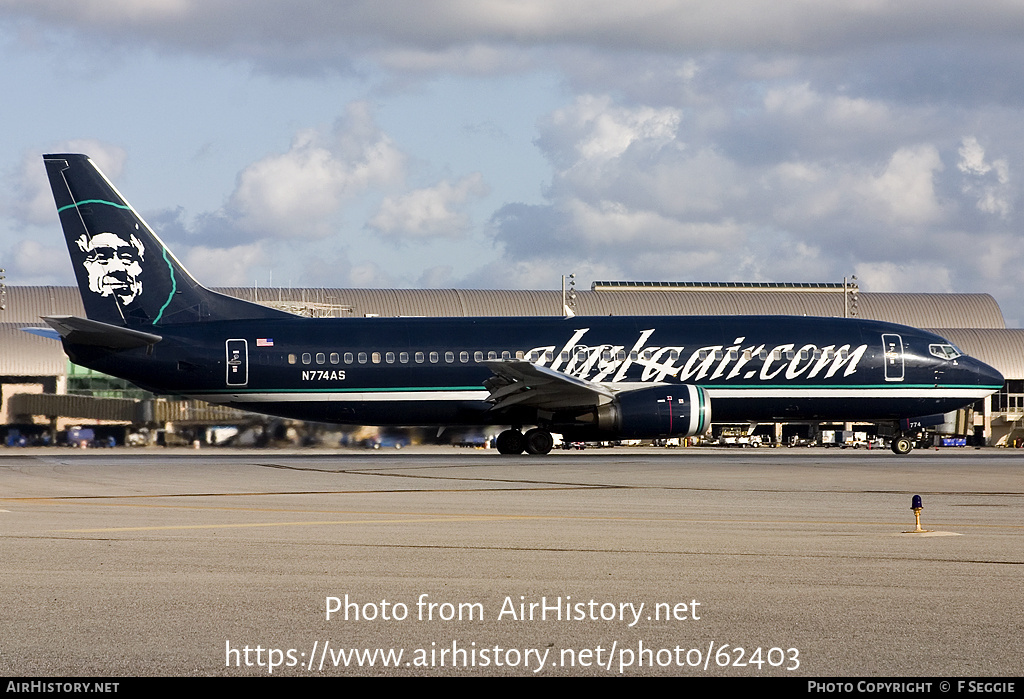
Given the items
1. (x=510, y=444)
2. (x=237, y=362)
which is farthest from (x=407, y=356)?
(x=237, y=362)

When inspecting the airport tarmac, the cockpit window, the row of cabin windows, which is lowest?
the airport tarmac

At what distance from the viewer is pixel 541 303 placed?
82312 mm

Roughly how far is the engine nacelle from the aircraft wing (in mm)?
864

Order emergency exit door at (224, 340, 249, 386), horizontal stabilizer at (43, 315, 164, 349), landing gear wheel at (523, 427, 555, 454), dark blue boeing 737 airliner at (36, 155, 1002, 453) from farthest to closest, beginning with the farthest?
1. landing gear wheel at (523, 427, 555, 454)
2. emergency exit door at (224, 340, 249, 386)
3. dark blue boeing 737 airliner at (36, 155, 1002, 453)
4. horizontal stabilizer at (43, 315, 164, 349)

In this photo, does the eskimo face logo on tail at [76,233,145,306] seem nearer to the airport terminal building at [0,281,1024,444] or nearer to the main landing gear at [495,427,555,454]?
the main landing gear at [495,427,555,454]

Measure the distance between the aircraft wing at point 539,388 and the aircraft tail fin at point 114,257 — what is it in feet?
33.8

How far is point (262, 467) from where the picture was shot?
3241 centimetres

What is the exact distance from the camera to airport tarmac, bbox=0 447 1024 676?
320 inches

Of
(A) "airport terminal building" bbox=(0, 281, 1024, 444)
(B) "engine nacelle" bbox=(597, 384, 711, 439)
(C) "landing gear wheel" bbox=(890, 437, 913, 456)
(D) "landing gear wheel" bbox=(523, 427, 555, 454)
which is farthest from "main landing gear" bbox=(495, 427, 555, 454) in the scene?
(A) "airport terminal building" bbox=(0, 281, 1024, 444)

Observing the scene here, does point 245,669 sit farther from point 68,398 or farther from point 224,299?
point 68,398

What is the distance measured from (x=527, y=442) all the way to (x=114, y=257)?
15.2m

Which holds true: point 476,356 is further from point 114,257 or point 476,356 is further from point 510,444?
A: point 114,257

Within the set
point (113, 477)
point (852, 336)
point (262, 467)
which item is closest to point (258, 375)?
point (262, 467)

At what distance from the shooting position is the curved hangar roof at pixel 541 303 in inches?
3142
